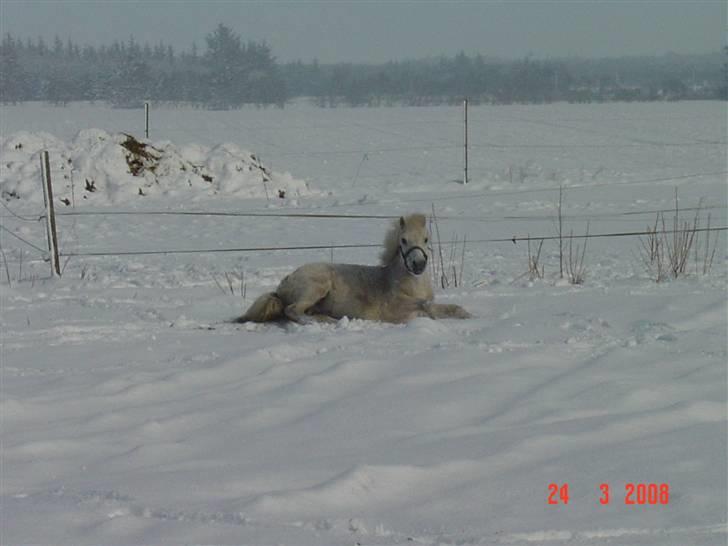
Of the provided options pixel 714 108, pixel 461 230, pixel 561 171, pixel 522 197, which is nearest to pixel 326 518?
pixel 461 230

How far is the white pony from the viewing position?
752 cm

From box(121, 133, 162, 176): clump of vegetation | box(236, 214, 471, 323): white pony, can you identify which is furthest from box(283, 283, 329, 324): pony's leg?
box(121, 133, 162, 176): clump of vegetation

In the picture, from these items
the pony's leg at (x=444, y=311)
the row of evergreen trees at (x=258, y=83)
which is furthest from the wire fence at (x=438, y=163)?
the row of evergreen trees at (x=258, y=83)

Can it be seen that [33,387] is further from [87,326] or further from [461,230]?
[461,230]

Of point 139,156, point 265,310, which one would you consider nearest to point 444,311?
point 265,310

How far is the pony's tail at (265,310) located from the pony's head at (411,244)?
3.04 feet

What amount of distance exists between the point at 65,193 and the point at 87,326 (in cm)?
1170

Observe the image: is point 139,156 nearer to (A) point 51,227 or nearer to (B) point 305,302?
(A) point 51,227

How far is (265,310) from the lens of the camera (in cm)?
767

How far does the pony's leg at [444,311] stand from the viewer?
24.5 ft
